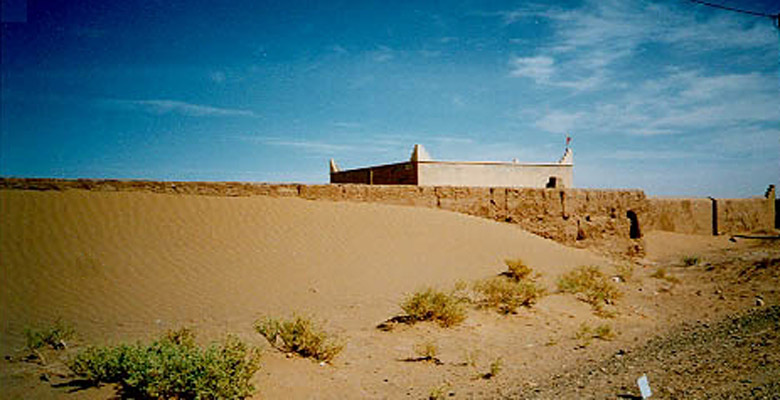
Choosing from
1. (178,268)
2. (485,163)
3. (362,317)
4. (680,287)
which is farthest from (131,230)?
(485,163)

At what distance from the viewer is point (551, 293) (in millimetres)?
9328

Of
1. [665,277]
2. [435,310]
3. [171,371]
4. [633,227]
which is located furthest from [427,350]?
[633,227]

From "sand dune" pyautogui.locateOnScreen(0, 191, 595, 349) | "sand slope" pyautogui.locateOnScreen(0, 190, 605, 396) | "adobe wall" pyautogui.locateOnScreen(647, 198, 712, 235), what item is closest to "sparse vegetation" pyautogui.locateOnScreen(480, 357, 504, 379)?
"sand slope" pyautogui.locateOnScreen(0, 190, 605, 396)

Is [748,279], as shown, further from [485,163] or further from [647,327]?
[485,163]

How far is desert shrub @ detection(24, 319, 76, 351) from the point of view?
5531mm

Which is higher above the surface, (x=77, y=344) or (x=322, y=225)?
(x=322, y=225)

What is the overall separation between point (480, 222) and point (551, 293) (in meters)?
4.27

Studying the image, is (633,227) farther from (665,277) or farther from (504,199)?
(504,199)

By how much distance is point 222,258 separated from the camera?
9.70 meters

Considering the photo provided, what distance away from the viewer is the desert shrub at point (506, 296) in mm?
7992

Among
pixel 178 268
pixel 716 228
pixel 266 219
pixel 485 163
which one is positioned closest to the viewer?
pixel 178 268

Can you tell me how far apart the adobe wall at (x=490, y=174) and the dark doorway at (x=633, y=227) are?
5155 mm

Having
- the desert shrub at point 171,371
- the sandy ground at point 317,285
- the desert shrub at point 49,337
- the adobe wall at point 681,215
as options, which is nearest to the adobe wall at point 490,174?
the adobe wall at point 681,215

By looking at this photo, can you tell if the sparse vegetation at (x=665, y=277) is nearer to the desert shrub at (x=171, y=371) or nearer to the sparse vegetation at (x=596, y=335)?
the sparse vegetation at (x=596, y=335)
